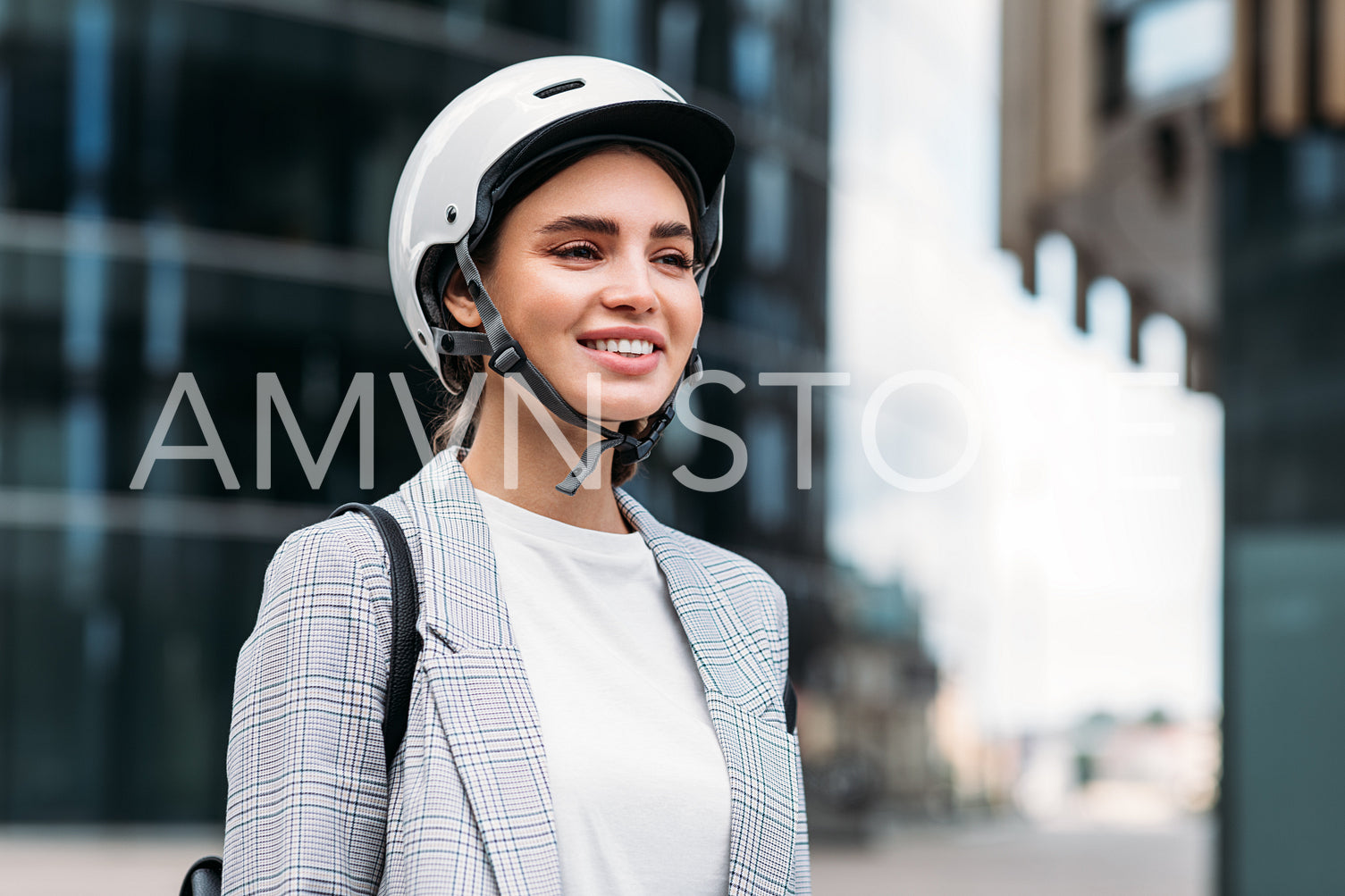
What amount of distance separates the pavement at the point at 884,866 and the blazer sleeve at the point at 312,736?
11.0 metres

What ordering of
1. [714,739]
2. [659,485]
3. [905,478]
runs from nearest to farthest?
1. [714,739]
2. [659,485]
3. [905,478]

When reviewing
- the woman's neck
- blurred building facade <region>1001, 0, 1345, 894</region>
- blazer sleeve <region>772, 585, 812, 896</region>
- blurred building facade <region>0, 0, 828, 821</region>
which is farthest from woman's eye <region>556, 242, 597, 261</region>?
blurred building facade <region>0, 0, 828, 821</region>

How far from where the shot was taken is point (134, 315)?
19359 mm

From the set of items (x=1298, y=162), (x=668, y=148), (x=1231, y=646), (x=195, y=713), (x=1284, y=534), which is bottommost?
(x=195, y=713)

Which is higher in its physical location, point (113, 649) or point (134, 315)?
point (134, 315)

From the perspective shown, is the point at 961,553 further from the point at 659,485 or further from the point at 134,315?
the point at 134,315

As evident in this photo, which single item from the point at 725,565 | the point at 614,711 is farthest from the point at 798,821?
the point at 725,565

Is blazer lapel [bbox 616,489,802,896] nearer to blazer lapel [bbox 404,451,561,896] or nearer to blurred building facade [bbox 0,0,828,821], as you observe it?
blazer lapel [bbox 404,451,561,896]

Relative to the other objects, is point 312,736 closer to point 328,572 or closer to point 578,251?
point 328,572

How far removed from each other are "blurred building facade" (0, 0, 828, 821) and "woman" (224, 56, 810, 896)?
16.5 meters

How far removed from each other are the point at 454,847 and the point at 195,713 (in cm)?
1813

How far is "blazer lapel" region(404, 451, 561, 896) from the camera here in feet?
6.26

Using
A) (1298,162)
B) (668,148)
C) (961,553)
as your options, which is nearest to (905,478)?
(961,553)

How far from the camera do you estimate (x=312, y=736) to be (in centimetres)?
188
